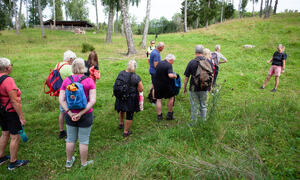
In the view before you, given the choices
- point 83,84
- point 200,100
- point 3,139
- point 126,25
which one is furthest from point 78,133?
point 126,25

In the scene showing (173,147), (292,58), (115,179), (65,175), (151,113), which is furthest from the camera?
(292,58)

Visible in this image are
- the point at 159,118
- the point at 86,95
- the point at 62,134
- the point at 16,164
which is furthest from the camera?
the point at 159,118

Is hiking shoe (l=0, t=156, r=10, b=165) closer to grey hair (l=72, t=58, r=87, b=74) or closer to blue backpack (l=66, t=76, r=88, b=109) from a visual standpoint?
blue backpack (l=66, t=76, r=88, b=109)

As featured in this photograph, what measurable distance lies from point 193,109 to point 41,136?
12.8ft

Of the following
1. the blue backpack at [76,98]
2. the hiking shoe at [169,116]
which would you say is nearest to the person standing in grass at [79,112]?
the blue backpack at [76,98]

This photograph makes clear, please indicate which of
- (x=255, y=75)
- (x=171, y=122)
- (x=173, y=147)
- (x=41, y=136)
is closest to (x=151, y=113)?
(x=171, y=122)

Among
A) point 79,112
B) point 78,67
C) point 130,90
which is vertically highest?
point 78,67

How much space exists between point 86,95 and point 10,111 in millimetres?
1406

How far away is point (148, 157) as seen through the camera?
3195mm

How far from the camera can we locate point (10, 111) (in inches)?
127

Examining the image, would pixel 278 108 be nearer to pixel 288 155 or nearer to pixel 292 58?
pixel 288 155

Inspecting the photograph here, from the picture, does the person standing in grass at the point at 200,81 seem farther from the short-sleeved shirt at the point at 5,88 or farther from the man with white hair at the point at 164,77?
the short-sleeved shirt at the point at 5,88

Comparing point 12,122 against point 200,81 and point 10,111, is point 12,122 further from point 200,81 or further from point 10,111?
point 200,81

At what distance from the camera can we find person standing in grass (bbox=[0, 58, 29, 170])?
122 inches
